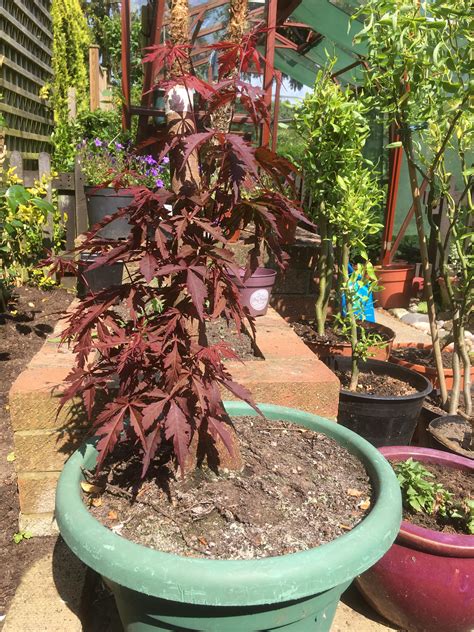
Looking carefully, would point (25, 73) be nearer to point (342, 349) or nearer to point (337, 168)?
point (337, 168)

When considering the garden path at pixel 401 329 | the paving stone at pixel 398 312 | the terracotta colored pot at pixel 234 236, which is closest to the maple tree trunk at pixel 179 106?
the terracotta colored pot at pixel 234 236

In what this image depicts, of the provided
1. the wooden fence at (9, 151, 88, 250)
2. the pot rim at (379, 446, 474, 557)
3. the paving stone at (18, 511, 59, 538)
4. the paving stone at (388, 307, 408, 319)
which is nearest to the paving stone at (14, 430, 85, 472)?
the paving stone at (18, 511, 59, 538)

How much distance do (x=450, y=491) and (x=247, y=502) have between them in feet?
3.16

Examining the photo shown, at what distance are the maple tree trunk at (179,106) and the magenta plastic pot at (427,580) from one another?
133 cm

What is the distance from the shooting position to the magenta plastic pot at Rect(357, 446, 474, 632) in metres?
1.74

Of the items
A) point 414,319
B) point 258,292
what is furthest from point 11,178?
point 414,319

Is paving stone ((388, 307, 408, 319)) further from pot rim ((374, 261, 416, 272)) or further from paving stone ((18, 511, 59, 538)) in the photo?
paving stone ((18, 511, 59, 538))

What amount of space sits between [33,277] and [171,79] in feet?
13.7

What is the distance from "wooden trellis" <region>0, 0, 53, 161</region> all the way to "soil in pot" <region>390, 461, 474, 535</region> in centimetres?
514

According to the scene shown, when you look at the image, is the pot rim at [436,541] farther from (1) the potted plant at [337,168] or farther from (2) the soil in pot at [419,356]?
(2) the soil in pot at [419,356]

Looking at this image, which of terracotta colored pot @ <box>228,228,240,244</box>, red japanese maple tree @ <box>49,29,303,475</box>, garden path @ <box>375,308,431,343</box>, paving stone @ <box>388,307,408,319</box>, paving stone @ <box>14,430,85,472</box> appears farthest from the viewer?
paving stone @ <box>388,307,408,319</box>

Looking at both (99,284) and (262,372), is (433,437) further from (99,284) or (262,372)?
(99,284)

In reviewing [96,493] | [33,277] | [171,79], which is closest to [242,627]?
[96,493]

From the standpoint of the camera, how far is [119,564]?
121cm
